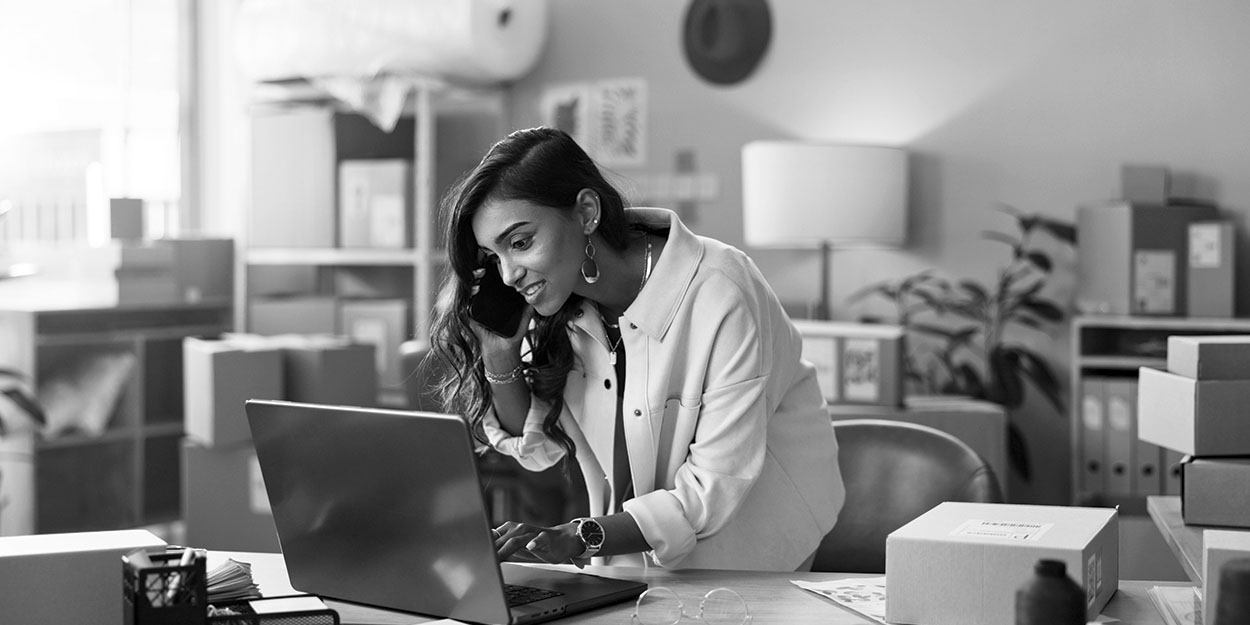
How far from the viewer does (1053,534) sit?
1.39m

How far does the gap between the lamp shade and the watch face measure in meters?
2.27

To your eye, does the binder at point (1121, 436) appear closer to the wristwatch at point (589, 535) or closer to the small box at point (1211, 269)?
the small box at point (1211, 269)

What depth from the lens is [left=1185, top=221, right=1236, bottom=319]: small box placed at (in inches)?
137

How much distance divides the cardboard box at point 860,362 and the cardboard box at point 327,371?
141 cm

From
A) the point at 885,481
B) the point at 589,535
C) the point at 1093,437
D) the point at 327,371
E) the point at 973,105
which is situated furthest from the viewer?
the point at 973,105

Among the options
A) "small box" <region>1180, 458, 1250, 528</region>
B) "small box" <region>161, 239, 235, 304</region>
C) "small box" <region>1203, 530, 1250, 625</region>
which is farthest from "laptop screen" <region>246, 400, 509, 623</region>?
"small box" <region>161, 239, 235, 304</region>

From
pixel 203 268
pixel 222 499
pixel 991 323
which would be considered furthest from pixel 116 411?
pixel 991 323

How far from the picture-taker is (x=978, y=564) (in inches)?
52.9

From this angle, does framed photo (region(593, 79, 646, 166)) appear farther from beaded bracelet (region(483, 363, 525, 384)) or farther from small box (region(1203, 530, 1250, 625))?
small box (region(1203, 530, 1250, 625))

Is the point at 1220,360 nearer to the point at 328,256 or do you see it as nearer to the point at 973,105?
the point at 973,105

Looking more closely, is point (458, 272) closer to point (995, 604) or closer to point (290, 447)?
point (290, 447)

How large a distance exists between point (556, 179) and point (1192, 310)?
244 cm

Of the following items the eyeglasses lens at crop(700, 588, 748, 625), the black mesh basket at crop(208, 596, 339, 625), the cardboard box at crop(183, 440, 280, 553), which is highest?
the black mesh basket at crop(208, 596, 339, 625)

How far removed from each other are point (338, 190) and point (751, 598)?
3373 mm
